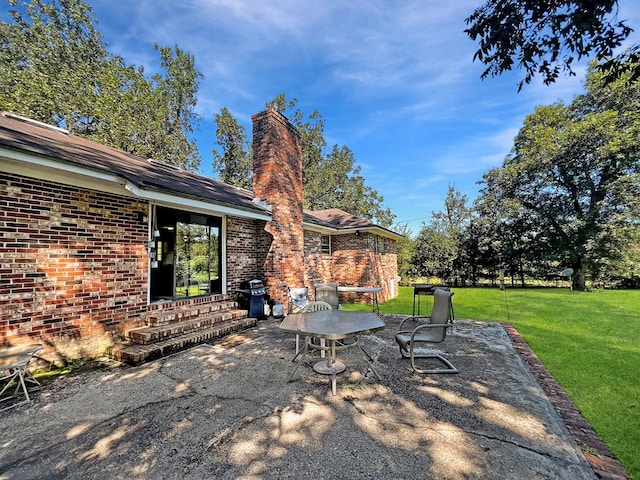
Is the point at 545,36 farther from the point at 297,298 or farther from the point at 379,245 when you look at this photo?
the point at 379,245

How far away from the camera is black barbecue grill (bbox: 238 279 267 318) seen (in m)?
7.48

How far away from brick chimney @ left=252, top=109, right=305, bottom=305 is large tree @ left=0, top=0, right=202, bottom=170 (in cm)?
1210

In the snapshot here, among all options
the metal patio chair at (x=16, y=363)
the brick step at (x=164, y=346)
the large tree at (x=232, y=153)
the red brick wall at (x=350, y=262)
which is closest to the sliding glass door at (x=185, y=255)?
the brick step at (x=164, y=346)

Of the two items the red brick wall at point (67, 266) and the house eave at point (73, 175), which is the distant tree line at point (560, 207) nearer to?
the house eave at point (73, 175)

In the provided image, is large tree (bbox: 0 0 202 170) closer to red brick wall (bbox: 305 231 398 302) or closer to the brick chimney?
the brick chimney

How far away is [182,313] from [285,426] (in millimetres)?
4103

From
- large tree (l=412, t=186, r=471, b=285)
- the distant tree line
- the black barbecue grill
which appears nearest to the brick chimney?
the black barbecue grill

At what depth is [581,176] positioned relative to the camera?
1738 cm

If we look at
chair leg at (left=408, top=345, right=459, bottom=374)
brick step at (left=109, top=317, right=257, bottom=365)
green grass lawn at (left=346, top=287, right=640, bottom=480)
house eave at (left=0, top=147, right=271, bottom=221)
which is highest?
house eave at (left=0, top=147, right=271, bottom=221)

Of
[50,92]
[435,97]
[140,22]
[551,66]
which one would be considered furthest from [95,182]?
[50,92]

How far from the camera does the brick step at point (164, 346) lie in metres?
4.52

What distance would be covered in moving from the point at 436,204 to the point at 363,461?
2730 cm

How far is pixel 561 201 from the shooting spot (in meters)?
18.4

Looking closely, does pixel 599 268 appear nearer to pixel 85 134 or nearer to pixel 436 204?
pixel 436 204
